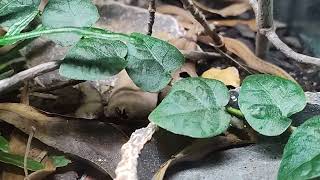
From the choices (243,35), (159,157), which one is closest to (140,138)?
(159,157)

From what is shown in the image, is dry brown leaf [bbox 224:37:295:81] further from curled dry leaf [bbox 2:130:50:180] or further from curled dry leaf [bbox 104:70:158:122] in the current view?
curled dry leaf [bbox 2:130:50:180]

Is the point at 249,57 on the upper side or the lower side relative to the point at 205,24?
lower

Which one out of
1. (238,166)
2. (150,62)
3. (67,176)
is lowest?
(67,176)

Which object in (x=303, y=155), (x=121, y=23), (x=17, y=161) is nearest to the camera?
(x=303, y=155)

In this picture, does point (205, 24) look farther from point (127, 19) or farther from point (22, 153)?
point (22, 153)

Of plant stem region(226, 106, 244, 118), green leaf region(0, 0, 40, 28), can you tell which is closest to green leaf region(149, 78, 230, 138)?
plant stem region(226, 106, 244, 118)

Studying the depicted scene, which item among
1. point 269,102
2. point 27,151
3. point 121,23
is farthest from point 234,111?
point 121,23

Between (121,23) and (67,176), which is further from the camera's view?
(121,23)

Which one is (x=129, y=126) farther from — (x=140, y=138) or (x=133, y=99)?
(x=140, y=138)
